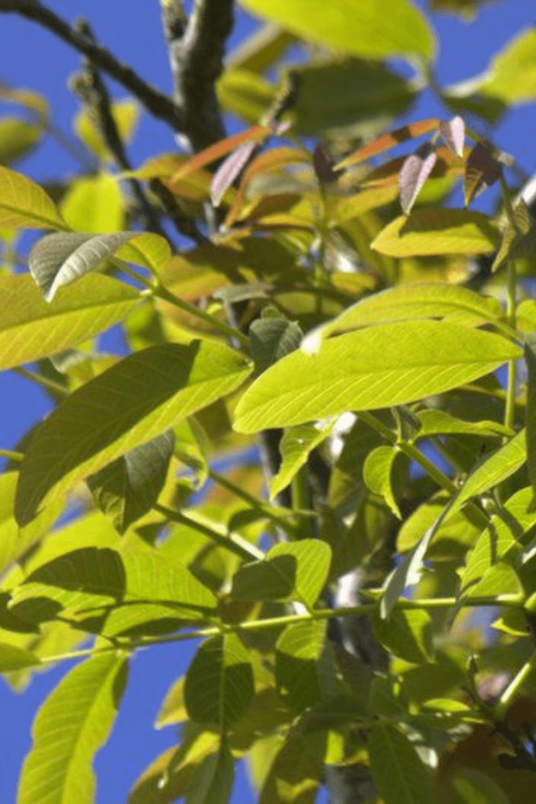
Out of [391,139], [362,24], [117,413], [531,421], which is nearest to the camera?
[531,421]

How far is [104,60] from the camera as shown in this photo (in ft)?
4.76

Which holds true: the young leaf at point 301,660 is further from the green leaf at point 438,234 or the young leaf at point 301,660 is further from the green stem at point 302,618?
the green leaf at point 438,234

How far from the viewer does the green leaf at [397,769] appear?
0.87m

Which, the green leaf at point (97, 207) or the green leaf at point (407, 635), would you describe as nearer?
the green leaf at point (407, 635)

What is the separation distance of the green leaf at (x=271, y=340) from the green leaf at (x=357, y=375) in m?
0.06

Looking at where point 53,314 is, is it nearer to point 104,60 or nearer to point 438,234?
point 438,234

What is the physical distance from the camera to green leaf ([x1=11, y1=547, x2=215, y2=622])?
884mm

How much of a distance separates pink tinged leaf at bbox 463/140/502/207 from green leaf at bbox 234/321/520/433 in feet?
0.42

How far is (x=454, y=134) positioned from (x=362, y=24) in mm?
422

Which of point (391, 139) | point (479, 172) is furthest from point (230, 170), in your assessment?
point (479, 172)

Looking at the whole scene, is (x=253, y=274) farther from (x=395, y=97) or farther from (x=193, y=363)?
(x=395, y=97)

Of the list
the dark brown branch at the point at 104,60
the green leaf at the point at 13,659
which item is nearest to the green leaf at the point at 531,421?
the green leaf at the point at 13,659

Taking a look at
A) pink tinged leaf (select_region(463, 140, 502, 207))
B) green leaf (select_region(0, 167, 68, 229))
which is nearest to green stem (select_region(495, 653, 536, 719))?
pink tinged leaf (select_region(463, 140, 502, 207))

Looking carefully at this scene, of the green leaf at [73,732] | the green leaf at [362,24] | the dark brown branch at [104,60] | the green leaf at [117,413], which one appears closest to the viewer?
the green leaf at [117,413]
